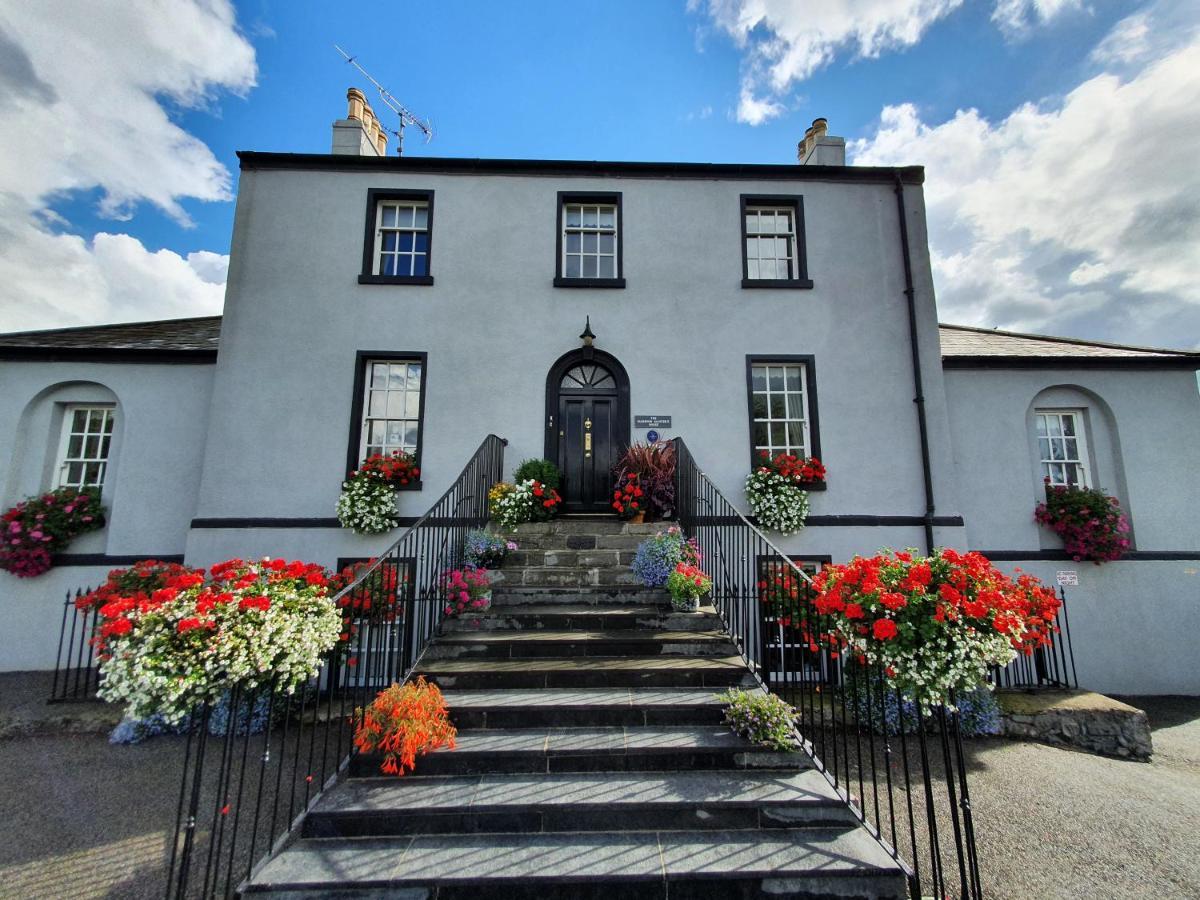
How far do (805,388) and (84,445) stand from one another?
37.7ft

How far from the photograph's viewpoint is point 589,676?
177 inches

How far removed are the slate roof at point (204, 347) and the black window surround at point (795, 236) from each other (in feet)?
8.86

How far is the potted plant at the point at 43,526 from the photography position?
704cm

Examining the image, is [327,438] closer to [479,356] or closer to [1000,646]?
[479,356]

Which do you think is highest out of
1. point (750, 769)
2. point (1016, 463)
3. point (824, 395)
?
point (824, 395)

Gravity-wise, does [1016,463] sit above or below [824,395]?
below

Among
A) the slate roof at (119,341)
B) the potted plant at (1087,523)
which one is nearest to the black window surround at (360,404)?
the slate roof at (119,341)

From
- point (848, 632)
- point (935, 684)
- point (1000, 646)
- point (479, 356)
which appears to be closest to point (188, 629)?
point (848, 632)

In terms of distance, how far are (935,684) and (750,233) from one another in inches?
291

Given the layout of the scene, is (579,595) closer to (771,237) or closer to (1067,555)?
(771,237)

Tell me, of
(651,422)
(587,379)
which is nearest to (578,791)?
(651,422)

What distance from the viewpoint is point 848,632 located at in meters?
3.45

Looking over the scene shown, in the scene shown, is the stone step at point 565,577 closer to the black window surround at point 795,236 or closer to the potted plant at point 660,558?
the potted plant at point 660,558

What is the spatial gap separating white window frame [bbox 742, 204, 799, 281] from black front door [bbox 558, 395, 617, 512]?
3.36 meters
